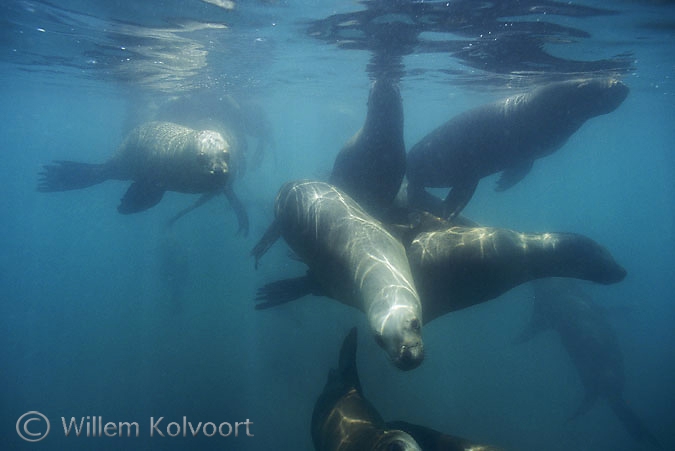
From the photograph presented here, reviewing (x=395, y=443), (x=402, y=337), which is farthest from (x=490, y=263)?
(x=395, y=443)

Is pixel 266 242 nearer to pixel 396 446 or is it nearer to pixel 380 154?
pixel 380 154

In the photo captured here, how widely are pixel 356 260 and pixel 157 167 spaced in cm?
576

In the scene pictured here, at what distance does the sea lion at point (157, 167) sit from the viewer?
24.2ft

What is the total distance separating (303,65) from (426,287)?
15.5 metres

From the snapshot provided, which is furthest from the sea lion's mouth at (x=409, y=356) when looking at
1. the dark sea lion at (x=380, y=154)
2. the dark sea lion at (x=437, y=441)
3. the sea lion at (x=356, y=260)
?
the dark sea lion at (x=380, y=154)

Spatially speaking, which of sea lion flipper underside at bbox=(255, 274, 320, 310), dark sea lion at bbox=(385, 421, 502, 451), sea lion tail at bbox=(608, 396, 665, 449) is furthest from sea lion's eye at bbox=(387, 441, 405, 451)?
sea lion tail at bbox=(608, 396, 665, 449)

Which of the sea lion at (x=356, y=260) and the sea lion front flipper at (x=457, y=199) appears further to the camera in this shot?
the sea lion front flipper at (x=457, y=199)

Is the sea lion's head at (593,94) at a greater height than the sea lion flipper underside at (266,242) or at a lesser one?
greater

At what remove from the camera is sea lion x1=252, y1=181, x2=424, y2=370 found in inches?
146

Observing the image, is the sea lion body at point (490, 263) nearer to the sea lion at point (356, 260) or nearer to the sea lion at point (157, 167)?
the sea lion at point (356, 260)

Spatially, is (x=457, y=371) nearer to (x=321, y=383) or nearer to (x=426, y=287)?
(x=321, y=383)

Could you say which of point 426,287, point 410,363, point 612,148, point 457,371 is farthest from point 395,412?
point 612,148

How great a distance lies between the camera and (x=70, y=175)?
10.5 m

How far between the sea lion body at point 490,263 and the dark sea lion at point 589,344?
8522mm
